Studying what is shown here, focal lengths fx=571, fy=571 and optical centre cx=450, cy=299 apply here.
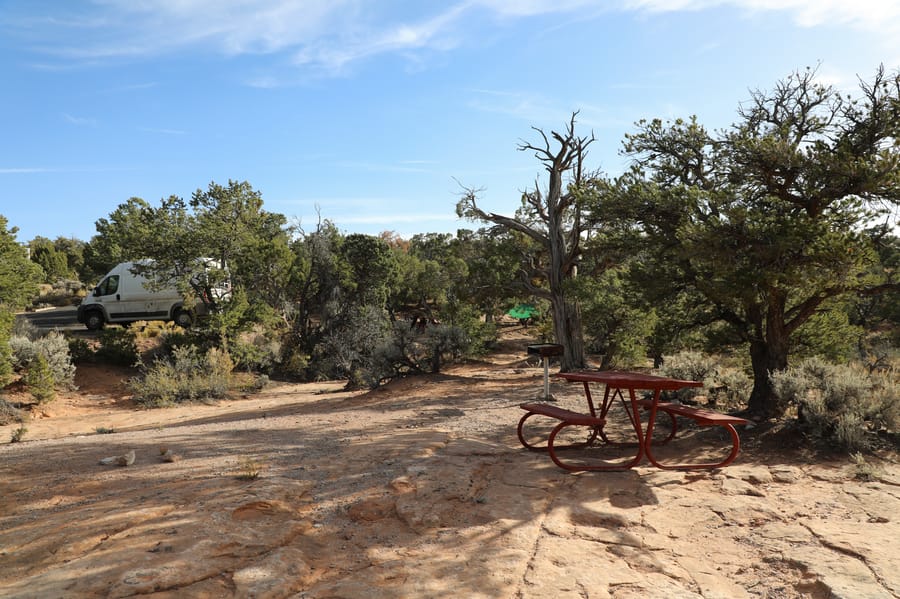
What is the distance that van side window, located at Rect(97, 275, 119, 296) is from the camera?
2044 cm

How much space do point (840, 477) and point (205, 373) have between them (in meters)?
14.8

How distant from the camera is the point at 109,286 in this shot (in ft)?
67.3

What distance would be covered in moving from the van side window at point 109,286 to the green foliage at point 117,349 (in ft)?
10.2

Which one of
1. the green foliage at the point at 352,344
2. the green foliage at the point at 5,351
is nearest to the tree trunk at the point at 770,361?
the green foliage at the point at 352,344

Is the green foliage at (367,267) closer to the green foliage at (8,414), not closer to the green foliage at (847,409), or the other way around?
the green foliage at (8,414)

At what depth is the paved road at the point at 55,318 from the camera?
74.1ft

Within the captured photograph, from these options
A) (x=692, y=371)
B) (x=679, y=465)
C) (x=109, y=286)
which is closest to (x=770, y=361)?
(x=692, y=371)

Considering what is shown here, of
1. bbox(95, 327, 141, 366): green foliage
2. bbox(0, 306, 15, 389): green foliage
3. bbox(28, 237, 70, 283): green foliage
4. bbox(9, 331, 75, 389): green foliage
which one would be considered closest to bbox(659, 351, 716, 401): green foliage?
bbox(0, 306, 15, 389): green foliage

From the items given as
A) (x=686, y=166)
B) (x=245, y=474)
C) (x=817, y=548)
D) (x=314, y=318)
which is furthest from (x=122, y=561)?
(x=314, y=318)

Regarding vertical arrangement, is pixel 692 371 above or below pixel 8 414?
above

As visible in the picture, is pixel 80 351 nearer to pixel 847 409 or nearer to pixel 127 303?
pixel 127 303

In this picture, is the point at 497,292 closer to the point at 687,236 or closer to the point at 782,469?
the point at 687,236

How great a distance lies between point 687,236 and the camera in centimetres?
677

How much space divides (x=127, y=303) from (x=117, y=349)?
3440 mm
